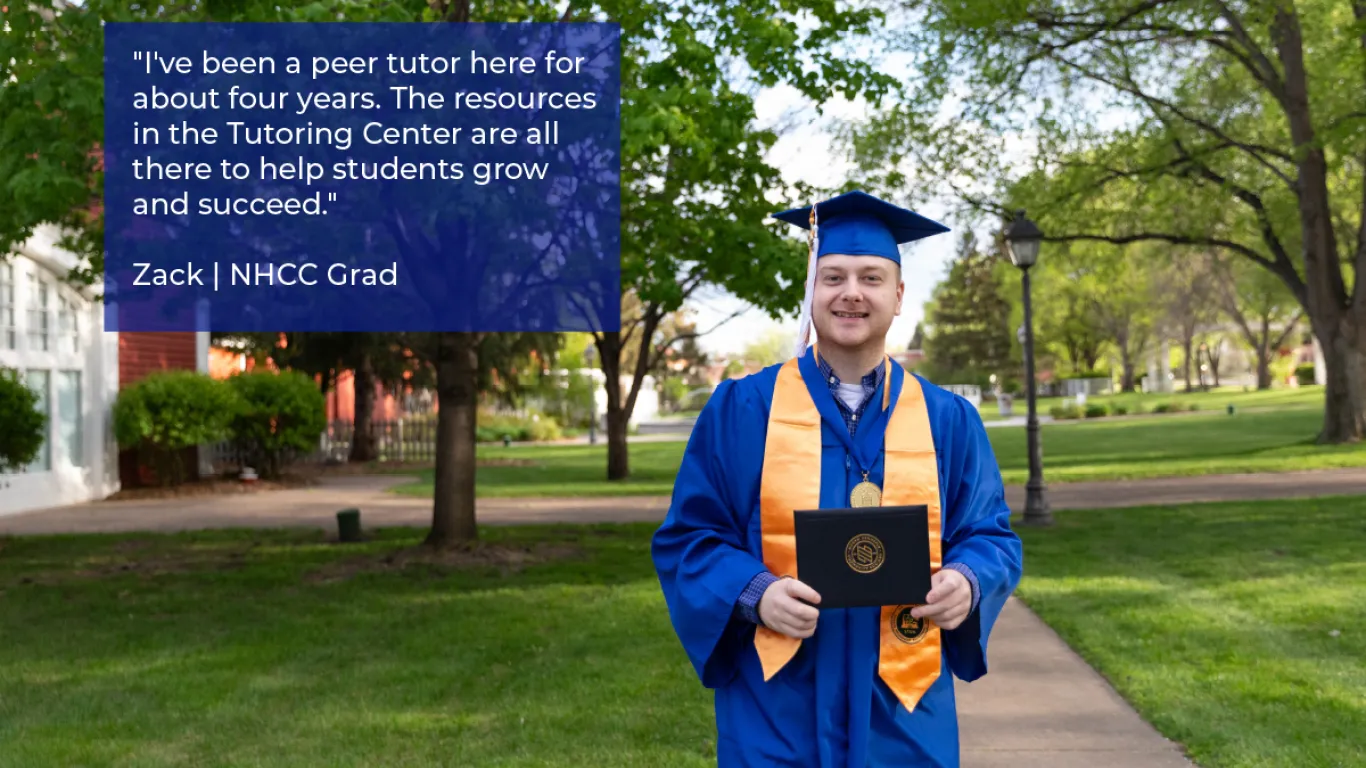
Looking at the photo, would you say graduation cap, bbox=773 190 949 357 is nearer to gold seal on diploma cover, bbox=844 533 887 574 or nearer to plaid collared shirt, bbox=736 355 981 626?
plaid collared shirt, bbox=736 355 981 626

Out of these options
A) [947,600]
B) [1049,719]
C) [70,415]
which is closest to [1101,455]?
[70,415]

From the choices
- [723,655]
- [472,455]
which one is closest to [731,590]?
[723,655]

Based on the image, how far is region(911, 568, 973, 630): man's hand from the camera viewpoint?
2.70 m

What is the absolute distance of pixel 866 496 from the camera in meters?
2.85

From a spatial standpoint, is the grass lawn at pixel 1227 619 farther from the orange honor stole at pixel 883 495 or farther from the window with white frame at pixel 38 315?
the window with white frame at pixel 38 315

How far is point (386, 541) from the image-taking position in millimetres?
14344

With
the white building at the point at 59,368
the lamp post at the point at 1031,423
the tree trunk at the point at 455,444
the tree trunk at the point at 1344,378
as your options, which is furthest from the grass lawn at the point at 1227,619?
the white building at the point at 59,368

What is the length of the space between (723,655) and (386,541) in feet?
39.3

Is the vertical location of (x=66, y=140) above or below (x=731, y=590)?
above

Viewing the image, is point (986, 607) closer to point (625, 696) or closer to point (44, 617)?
point (625, 696)

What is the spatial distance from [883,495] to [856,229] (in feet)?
2.11

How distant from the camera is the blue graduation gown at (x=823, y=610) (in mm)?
2771

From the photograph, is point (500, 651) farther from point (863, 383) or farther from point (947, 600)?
point (947, 600)
